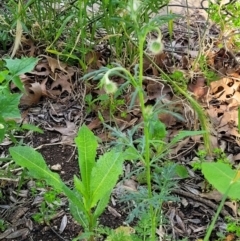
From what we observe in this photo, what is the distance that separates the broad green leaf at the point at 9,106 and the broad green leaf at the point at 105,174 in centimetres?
33

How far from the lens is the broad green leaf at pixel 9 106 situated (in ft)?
6.67

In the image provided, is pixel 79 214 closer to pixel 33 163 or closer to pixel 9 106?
pixel 33 163

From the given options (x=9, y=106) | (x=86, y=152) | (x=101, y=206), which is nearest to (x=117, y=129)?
(x=86, y=152)

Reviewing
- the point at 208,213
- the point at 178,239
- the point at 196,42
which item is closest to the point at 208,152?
the point at 208,213

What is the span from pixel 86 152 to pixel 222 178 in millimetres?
466

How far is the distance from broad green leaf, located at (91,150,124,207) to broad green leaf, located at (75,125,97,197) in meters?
0.02

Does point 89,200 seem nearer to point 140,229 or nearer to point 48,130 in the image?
point 140,229

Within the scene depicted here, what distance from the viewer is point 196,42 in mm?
3359

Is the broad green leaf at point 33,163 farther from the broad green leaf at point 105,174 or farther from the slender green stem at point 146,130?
the slender green stem at point 146,130

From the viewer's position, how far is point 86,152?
2002 mm

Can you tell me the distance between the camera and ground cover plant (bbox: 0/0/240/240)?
1964mm

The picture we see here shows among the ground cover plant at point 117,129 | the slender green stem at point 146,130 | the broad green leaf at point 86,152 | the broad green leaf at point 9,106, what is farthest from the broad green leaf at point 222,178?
the broad green leaf at point 9,106

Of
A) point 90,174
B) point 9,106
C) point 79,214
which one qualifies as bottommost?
point 79,214

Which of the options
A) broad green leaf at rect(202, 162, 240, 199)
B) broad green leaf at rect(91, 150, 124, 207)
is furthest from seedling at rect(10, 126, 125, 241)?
broad green leaf at rect(202, 162, 240, 199)
